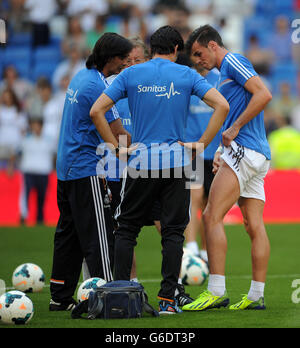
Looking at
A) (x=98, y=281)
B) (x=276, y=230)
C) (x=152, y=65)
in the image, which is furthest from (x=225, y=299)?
(x=276, y=230)

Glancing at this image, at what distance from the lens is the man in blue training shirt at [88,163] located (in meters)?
6.78

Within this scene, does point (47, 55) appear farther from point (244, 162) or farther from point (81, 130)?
point (244, 162)

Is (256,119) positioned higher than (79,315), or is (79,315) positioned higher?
(256,119)

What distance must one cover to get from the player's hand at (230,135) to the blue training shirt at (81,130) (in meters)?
0.96

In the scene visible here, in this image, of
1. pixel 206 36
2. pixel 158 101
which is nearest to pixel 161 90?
pixel 158 101

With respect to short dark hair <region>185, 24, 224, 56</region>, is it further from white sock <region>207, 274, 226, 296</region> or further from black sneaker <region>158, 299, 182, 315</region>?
black sneaker <region>158, 299, 182, 315</region>

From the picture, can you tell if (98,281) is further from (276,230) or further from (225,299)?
(276,230)

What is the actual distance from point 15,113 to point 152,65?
11.9m

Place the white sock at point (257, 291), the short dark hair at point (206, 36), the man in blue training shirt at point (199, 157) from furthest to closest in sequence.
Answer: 1. the man in blue training shirt at point (199, 157)
2. the short dark hair at point (206, 36)
3. the white sock at point (257, 291)

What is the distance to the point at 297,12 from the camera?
75.2 ft

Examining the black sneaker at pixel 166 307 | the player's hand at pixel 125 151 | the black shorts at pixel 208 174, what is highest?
the player's hand at pixel 125 151

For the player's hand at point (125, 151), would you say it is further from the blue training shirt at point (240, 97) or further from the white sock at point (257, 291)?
the white sock at point (257, 291)

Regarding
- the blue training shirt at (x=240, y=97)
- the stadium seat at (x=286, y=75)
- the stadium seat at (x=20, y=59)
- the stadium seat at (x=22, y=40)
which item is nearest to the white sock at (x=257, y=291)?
the blue training shirt at (x=240, y=97)
